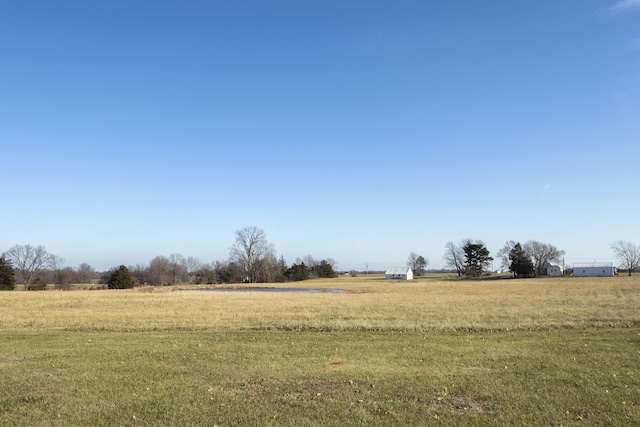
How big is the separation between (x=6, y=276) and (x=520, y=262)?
10928cm

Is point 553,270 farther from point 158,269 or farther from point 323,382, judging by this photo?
point 323,382

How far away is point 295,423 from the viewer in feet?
22.3

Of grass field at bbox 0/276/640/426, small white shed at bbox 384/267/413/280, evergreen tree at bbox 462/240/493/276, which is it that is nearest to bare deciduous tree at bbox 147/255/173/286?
small white shed at bbox 384/267/413/280

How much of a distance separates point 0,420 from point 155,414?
236cm

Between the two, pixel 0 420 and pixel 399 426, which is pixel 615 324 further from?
pixel 0 420

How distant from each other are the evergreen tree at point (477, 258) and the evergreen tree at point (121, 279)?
87515mm

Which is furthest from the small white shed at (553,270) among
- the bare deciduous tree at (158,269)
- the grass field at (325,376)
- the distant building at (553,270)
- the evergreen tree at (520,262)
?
the grass field at (325,376)

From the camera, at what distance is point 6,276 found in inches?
2495

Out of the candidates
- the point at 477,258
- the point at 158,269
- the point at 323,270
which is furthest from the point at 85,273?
the point at 477,258

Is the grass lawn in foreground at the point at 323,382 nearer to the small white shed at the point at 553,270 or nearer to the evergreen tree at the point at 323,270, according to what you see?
the small white shed at the point at 553,270

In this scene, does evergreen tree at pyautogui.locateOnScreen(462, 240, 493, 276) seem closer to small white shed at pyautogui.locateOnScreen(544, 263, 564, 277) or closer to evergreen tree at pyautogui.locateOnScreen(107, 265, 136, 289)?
small white shed at pyautogui.locateOnScreen(544, 263, 564, 277)

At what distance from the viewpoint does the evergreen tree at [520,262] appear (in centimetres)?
11100

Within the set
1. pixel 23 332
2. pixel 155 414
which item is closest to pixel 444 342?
pixel 155 414

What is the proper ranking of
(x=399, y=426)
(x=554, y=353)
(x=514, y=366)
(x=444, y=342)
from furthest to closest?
(x=444, y=342) → (x=554, y=353) → (x=514, y=366) → (x=399, y=426)
